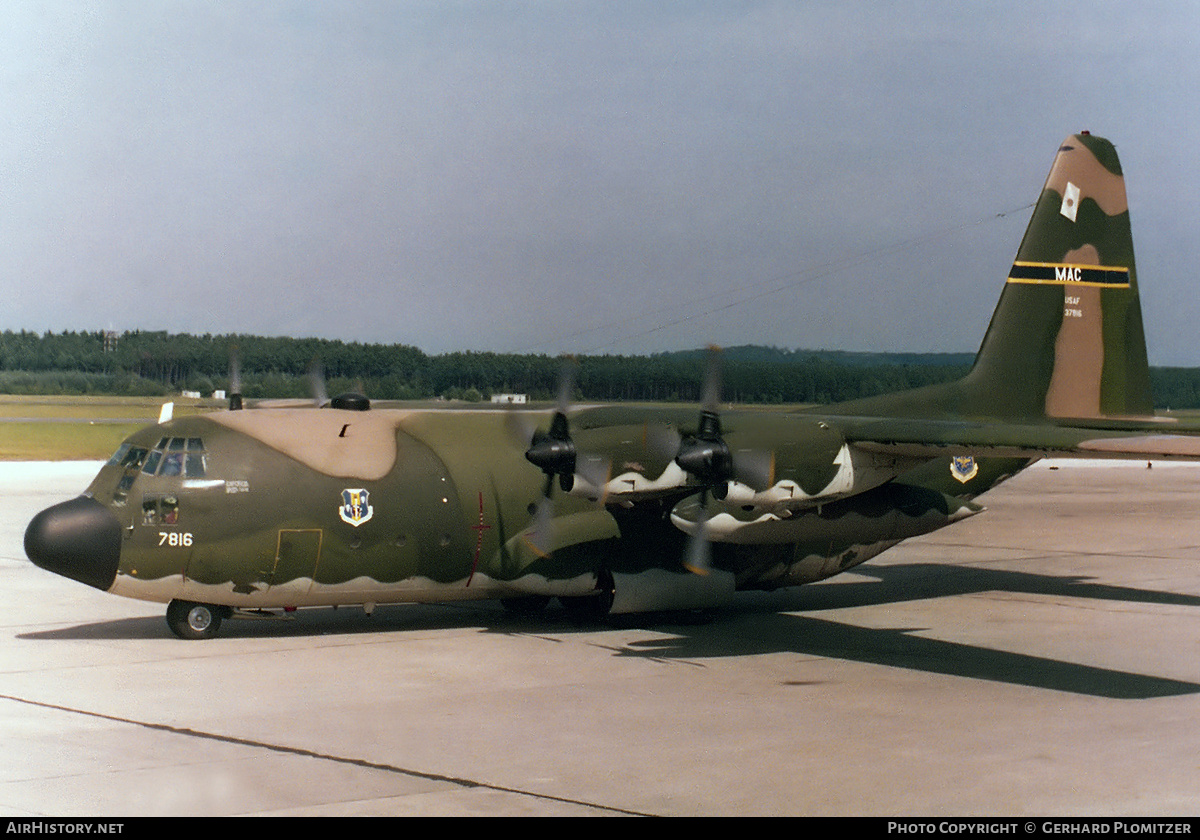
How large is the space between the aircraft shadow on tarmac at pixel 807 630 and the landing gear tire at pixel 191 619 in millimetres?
225

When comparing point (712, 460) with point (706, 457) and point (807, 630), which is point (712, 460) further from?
point (807, 630)

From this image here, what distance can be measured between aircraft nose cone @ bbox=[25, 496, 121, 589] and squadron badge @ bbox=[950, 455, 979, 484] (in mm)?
13058

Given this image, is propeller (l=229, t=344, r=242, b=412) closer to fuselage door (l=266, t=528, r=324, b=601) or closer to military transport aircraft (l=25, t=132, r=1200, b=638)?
military transport aircraft (l=25, t=132, r=1200, b=638)

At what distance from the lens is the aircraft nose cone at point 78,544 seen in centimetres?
1766

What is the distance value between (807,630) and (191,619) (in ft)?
29.8

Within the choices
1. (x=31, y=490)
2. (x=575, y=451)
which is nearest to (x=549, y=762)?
(x=575, y=451)

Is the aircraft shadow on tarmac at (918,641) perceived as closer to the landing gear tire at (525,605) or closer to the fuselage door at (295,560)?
the landing gear tire at (525,605)

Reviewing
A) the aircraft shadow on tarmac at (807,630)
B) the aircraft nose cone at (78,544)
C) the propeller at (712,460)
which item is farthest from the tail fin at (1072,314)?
the aircraft nose cone at (78,544)

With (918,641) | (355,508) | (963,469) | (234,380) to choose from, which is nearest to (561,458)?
(355,508)

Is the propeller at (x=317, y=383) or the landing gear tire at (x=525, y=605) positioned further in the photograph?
the propeller at (x=317, y=383)

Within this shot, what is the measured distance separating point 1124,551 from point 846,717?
63.6 feet

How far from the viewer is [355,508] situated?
62.1ft
